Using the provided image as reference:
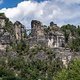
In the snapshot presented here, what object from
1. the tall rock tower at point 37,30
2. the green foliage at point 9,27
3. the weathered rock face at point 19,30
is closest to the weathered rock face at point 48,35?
the tall rock tower at point 37,30

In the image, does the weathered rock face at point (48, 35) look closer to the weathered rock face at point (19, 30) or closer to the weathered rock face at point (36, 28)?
the weathered rock face at point (36, 28)

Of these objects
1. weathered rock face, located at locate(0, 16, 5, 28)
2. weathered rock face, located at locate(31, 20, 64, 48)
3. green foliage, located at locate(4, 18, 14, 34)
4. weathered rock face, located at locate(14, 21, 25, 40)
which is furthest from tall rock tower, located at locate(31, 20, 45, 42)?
weathered rock face, located at locate(0, 16, 5, 28)

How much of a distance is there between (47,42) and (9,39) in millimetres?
13466

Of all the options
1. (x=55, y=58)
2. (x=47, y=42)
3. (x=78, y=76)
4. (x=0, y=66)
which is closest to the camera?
(x=78, y=76)

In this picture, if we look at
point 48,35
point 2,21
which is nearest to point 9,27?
point 2,21

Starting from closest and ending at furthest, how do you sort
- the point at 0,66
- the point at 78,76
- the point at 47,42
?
the point at 78,76 → the point at 0,66 → the point at 47,42

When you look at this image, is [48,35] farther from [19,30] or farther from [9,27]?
[9,27]

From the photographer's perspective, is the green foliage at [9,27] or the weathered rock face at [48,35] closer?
the weathered rock face at [48,35]

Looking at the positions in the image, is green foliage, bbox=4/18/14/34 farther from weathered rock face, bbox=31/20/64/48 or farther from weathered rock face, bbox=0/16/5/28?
weathered rock face, bbox=31/20/64/48

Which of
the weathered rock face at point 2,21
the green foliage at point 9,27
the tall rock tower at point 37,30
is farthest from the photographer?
the tall rock tower at point 37,30

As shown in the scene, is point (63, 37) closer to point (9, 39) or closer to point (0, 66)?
point (9, 39)

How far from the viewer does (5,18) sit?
181000 millimetres

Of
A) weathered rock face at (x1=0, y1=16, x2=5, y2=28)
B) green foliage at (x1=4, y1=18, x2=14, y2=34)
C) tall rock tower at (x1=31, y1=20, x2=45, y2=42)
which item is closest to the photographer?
weathered rock face at (x1=0, y1=16, x2=5, y2=28)

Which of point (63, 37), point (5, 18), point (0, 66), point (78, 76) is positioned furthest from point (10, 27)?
point (78, 76)
